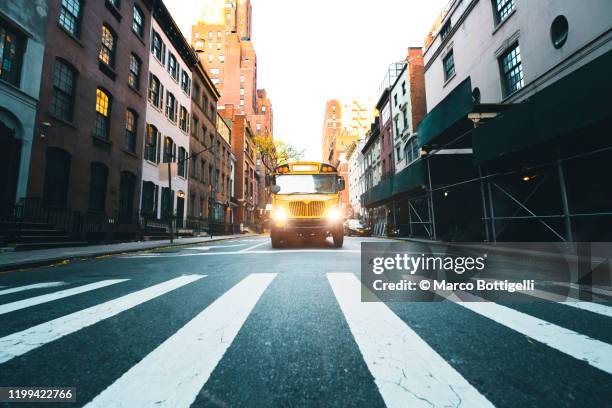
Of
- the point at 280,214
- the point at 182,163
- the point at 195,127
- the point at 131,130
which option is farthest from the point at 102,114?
the point at 195,127

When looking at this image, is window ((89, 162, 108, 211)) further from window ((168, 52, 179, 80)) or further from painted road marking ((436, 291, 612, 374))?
painted road marking ((436, 291, 612, 374))

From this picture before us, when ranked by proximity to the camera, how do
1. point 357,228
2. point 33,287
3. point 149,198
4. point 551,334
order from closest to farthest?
point 551,334, point 33,287, point 149,198, point 357,228

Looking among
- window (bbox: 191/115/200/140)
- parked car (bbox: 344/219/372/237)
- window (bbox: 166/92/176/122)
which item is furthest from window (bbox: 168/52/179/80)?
parked car (bbox: 344/219/372/237)

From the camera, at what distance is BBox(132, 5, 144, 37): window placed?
17531 mm

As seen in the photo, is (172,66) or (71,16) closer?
(71,16)

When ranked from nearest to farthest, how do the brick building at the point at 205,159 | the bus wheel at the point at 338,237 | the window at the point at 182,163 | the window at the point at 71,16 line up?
1. the bus wheel at the point at 338,237
2. the window at the point at 71,16
3. the window at the point at 182,163
4. the brick building at the point at 205,159

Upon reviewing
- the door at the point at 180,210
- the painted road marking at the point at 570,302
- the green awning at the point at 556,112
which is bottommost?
the painted road marking at the point at 570,302

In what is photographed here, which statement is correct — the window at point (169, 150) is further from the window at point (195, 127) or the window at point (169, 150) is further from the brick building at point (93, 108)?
the window at point (195, 127)

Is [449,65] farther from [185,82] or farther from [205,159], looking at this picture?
[205,159]

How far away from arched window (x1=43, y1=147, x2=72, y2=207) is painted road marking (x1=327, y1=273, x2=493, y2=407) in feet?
46.4

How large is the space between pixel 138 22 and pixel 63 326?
2212cm

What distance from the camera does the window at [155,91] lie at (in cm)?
1917

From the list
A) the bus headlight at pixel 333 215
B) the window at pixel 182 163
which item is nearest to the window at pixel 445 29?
the bus headlight at pixel 333 215

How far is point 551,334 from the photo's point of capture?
6.78ft
